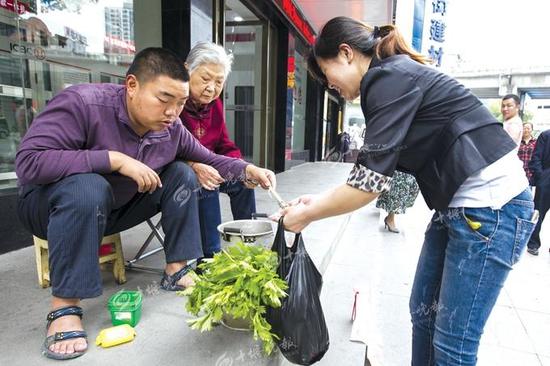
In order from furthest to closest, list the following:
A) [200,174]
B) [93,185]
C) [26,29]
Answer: [26,29], [200,174], [93,185]

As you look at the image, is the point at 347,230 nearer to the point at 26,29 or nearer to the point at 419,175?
the point at 419,175

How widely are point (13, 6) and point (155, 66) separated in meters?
1.93

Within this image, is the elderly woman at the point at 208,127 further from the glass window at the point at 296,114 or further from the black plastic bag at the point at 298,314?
the glass window at the point at 296,114

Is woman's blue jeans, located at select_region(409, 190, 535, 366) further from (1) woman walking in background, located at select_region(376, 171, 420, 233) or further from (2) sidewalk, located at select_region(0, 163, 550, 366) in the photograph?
(1) woman walking in background, located at select_region(376, 171, 420, 233)

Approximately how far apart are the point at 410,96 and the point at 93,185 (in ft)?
3.73

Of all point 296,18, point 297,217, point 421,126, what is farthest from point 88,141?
point 296,18

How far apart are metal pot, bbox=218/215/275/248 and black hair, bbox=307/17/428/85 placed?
87cm

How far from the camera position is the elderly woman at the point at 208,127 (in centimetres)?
199

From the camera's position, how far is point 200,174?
196 cm

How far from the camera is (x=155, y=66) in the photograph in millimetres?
1539

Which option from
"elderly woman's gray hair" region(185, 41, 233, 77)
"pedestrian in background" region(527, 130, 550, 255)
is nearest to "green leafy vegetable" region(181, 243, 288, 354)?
"elderly woman's gray hair" region(185, 41, 233, 77)

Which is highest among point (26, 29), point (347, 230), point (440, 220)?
point (26, 29)

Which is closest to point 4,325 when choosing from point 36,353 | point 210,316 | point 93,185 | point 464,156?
point 36,353

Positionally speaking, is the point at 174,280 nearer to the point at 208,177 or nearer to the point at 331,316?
the point at 208,177
